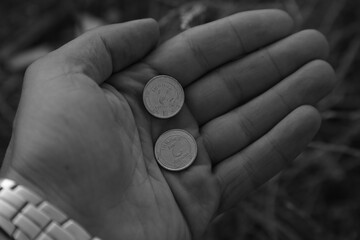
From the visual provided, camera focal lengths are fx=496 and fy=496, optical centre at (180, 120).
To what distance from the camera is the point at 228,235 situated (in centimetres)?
350

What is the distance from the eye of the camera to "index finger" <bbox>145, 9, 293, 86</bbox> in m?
2.63

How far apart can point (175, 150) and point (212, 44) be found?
605 millimetres

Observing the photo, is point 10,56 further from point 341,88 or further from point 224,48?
point 341,88

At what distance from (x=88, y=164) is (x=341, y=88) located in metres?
2.38

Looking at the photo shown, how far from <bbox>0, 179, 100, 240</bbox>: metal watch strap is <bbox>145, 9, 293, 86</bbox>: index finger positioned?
0.94m

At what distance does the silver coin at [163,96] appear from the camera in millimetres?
2599

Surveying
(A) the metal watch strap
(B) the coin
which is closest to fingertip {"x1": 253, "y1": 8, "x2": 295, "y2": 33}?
(B) the coin

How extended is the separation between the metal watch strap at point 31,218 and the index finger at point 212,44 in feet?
3.08

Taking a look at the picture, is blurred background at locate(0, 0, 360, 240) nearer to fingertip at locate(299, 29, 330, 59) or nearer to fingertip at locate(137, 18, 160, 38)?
fingertip at locate(137, 18, 160, 38)

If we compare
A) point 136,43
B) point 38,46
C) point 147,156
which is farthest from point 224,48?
point 38,46

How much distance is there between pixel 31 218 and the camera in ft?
6.83

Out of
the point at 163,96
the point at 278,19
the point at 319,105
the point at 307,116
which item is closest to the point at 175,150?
the point at 163,96

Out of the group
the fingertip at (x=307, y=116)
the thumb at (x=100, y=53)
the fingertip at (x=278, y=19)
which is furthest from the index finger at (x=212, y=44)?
the fingertip at (x=307, y=116)

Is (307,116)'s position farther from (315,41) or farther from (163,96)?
(163,96)
